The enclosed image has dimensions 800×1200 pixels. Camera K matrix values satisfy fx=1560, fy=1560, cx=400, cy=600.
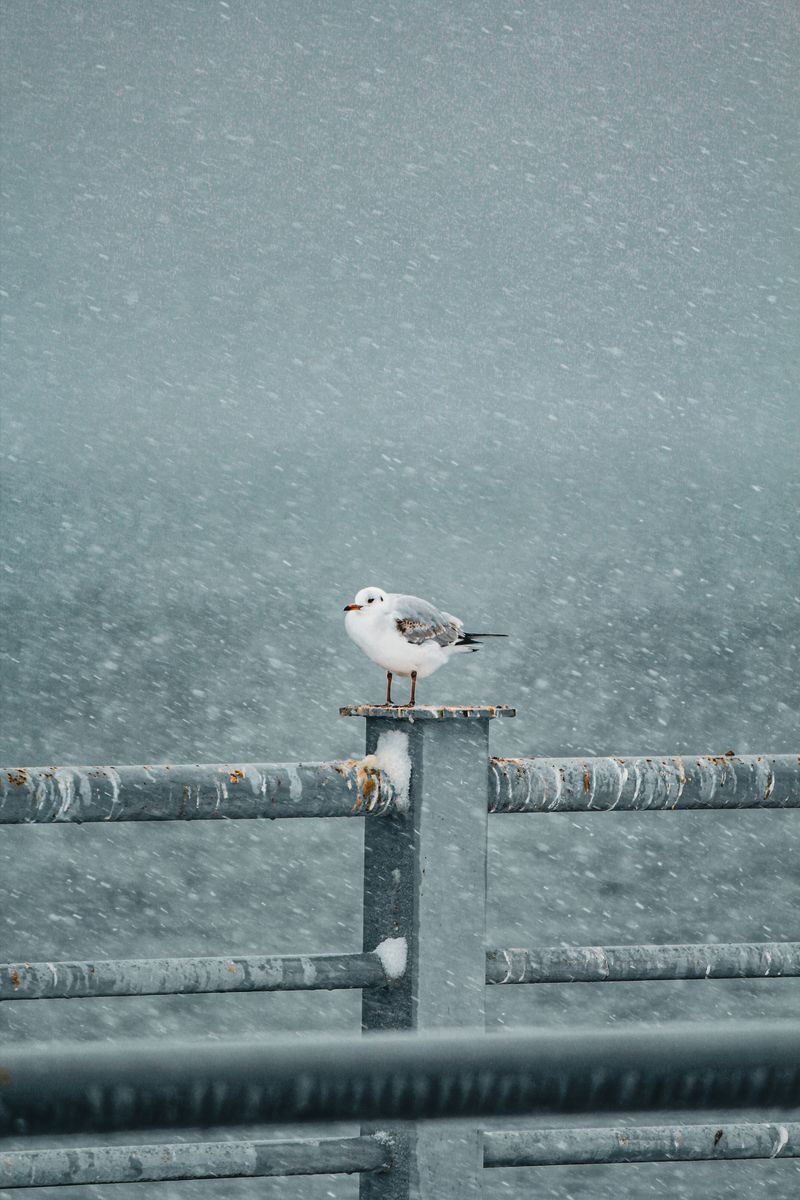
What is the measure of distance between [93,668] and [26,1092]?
4353cm

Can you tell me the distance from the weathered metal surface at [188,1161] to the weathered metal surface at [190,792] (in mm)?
485

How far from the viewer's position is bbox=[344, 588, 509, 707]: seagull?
347 centimetres

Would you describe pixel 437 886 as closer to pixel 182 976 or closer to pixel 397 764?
pixel 397 764

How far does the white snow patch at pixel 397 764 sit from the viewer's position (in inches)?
99.5

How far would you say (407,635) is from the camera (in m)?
3.47

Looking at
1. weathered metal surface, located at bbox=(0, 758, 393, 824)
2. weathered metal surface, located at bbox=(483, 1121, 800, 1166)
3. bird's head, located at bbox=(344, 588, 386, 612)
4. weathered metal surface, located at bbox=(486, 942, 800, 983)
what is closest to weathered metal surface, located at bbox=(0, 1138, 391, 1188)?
weathered metal surface, located at bbox=(483, 1121, 800, 1166)

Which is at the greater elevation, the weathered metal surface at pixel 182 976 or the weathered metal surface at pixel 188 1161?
the weathered metal surface at pixel 182 976

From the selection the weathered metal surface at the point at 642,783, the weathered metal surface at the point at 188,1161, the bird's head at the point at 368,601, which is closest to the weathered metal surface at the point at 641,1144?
the weathered metal surface at the point at 188,1161

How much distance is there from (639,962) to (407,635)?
1.10m

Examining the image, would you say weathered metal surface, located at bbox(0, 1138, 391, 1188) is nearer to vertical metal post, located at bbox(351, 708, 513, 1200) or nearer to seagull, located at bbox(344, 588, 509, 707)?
vertical metal post, located at bbox(351, 708, 513, 1200)

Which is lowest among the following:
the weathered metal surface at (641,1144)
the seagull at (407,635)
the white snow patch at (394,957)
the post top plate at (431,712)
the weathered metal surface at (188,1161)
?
the weathered metal surface at (188,1161)

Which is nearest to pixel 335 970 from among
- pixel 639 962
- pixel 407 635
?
pixel 639 962

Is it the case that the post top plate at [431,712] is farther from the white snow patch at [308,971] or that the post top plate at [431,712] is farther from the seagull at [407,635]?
the seagull at [407,635]

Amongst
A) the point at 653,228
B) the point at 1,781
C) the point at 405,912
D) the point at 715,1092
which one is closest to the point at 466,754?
the point at 405,912
